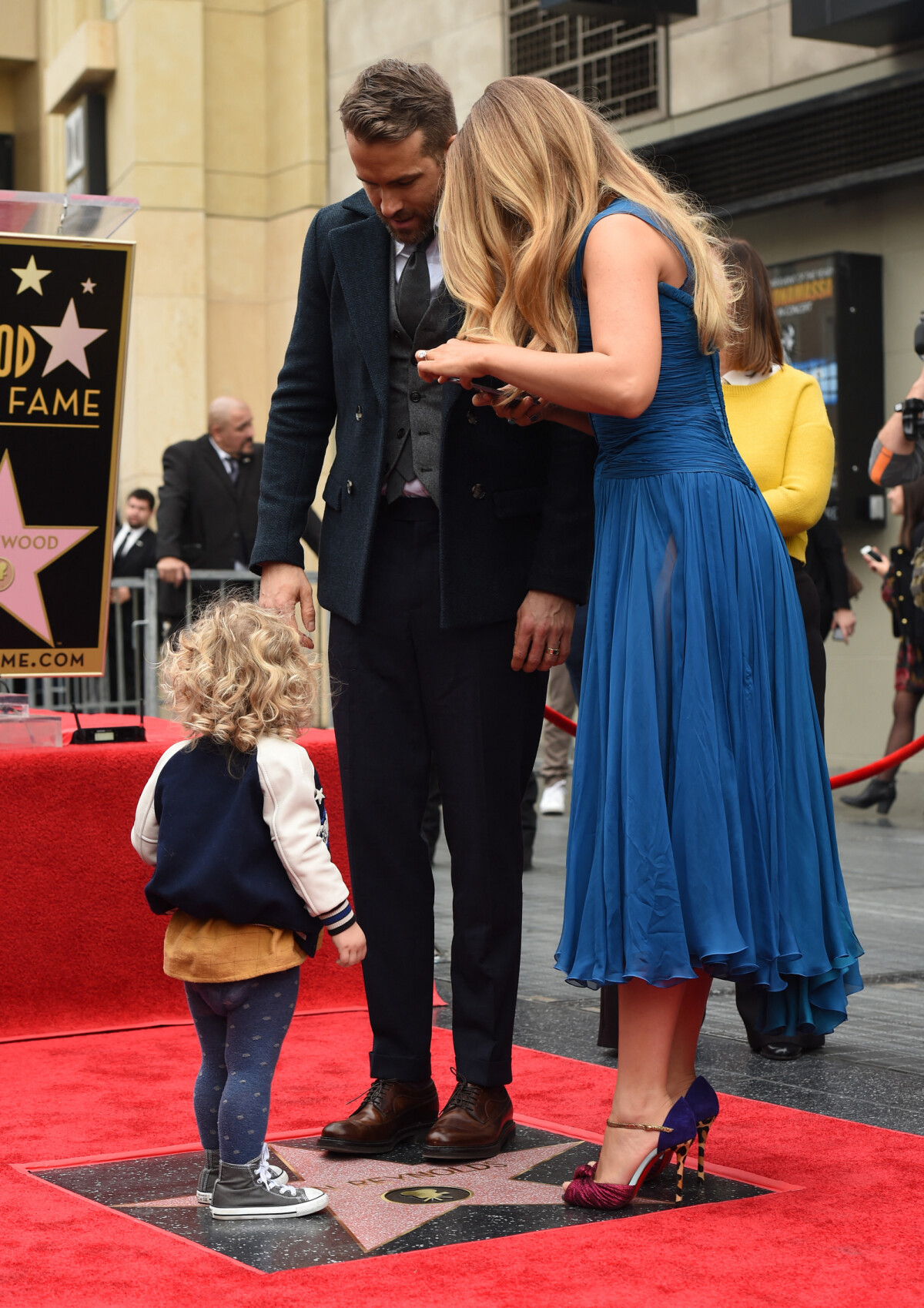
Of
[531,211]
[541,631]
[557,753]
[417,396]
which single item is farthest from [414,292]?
[557,753]

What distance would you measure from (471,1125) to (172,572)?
640 centimetres

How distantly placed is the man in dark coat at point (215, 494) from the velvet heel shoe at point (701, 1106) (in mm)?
7330

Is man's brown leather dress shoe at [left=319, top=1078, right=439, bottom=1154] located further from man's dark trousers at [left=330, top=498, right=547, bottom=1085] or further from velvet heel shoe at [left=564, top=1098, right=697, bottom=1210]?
velvet heel shoe at [left=564, top=1098, right=697, bottom=1210]

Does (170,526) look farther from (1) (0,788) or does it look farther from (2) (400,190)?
(2) (400,190)

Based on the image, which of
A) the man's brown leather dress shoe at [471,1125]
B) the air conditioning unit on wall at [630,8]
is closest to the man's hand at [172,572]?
the air conditioning unit on wall at [630,8]

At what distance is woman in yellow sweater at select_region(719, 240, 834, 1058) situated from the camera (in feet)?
14.4

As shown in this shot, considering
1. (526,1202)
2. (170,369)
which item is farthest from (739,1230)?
(170,369)

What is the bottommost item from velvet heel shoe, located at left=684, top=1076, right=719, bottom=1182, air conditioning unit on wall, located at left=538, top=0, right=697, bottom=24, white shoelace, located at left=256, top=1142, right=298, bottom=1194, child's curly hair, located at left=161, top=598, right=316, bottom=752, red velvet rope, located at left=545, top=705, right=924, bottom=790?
white shoelace, located at left=256, top=1142, right=298, bottom=1194

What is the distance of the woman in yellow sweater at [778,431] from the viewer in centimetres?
438

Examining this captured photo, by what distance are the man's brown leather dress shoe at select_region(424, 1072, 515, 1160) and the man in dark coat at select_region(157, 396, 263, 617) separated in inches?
275

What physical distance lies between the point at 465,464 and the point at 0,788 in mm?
1792

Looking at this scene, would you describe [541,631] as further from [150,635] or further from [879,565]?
[879,565]

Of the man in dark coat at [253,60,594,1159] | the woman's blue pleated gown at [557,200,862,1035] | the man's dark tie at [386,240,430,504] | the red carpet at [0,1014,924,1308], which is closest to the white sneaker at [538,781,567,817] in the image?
the red carpet at [0,1014,924,1308]

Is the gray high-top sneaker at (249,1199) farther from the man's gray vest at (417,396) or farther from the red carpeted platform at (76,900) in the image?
the red carpeted platform at (76,900)
